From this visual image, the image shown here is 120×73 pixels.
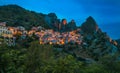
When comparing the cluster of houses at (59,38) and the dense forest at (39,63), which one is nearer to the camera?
the dense forest at (39,63)

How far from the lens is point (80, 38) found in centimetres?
16250

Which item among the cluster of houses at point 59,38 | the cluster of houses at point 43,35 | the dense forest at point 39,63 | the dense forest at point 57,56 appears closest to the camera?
the dense forest at point 39,63

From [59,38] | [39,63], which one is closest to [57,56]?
[39,63]

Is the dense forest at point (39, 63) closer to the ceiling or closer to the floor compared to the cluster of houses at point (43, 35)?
closer to the floor

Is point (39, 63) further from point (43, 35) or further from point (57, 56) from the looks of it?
point (43, 35)

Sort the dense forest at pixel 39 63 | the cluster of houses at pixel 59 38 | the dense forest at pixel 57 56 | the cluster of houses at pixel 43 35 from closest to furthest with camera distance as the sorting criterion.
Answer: the dense forest at pixel 39 63 < the dense forest at pixel 57 56 < the cluster of houses at pixel 43 35 < the cluster of houses at pixel 59 38

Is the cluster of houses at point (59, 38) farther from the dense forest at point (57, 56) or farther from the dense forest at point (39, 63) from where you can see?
the dense forest at point (39, 63)

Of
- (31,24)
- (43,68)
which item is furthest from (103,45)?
(43,68)

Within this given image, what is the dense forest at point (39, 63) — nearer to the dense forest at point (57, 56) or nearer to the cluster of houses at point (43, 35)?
the dense forest at point (57, 56)

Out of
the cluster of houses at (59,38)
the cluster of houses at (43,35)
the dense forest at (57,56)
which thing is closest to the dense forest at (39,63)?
the dense forest at (57,56)

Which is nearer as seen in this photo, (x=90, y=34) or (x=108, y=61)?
(x=108, y=61)

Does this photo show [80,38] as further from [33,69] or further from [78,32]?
[33,69]

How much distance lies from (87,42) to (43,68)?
107 meters

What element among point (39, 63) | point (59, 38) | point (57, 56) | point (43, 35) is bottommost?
point (39, 63)
